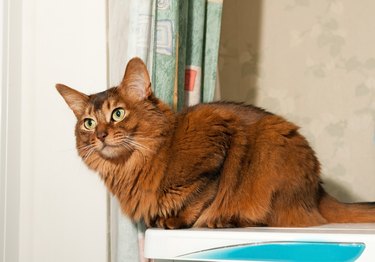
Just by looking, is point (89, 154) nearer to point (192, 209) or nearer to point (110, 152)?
point (110, 152)

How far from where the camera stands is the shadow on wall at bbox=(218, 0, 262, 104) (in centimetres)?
170

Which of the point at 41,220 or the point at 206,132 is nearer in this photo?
the point at 206,132

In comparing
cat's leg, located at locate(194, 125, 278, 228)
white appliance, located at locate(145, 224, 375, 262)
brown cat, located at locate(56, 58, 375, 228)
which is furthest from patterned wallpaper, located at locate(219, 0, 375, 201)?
white appliance, located at locate(145, 224, 375, 262)

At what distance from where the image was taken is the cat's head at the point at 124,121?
98cm

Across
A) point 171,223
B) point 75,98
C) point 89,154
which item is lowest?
point 171,223

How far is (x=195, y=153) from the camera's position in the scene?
99 centimetres

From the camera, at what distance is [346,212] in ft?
3.45

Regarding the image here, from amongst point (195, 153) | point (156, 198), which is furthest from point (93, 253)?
point (195, 153)

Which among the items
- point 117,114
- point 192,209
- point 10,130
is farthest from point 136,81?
point 10,130

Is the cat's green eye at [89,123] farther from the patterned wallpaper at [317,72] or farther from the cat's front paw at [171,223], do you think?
the patterned wallpaper at [317,72]

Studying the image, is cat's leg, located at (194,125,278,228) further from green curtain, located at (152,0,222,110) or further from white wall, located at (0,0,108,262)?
white wall, located at (0,0,108,262)

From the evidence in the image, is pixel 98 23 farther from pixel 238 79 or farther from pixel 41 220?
pixel 238 79

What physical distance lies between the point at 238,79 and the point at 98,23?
2.15 feet

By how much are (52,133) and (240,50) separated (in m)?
0.79
